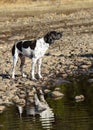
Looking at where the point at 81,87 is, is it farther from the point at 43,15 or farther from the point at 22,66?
the point at 43,15

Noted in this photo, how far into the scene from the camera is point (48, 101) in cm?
1555

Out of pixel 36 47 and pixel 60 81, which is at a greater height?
pixel 36 47

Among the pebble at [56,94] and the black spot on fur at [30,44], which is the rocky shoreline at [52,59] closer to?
the pebble at [56,94]

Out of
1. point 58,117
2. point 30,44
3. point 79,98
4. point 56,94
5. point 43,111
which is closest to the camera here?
point 58,117

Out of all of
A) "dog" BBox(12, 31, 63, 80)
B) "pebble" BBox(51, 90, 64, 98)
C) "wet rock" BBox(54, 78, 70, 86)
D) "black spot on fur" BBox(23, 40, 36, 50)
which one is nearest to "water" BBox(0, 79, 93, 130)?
"pebble" BBox(51, 90, 64, 98)

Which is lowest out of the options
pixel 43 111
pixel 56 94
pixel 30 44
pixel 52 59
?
pixel 43 111

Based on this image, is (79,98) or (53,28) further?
(53,28)

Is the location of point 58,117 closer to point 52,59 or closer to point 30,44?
point 30,44

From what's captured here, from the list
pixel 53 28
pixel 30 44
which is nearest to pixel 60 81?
pixel 30 44

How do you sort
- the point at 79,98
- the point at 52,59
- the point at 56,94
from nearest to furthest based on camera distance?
the point at 79,98 → the point at 56,94 → the point at 52,59

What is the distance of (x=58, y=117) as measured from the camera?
13.4m

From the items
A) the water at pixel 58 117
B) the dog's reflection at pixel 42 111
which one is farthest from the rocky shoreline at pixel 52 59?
the water at pixel 58 117

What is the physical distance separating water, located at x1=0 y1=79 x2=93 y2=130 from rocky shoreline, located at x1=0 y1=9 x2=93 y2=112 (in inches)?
38.7

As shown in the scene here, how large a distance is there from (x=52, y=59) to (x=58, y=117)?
31.7 ft
